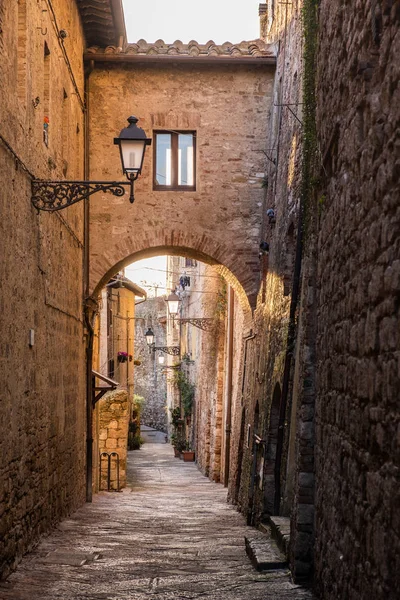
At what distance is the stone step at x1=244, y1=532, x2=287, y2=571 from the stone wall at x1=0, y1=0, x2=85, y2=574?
2.03 metres

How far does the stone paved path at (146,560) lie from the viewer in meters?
6.66

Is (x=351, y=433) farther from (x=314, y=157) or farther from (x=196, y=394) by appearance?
(x=196, y=394)

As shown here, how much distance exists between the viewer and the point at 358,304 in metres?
4.95

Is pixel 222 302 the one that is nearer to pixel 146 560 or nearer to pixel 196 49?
pixel 196 49

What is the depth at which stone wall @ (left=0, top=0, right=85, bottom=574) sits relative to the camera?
734 cm

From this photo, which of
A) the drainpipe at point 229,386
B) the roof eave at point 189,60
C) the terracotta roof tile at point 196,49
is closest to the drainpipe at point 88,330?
the roof eave at point 189,60

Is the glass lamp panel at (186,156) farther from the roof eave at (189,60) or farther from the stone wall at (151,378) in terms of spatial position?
the stone wall at (151,378)

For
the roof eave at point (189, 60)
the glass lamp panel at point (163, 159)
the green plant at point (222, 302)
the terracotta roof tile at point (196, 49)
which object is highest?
the terracotta roof tile at point (196, 49)

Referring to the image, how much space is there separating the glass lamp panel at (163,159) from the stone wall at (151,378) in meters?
32.8

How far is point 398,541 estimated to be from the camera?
12.8 feet

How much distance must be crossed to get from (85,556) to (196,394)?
743 inches

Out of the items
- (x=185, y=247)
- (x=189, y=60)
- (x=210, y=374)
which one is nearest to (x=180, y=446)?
(x=210, y=374)

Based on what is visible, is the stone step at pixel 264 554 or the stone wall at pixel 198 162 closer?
the stone step at pixel 264 554

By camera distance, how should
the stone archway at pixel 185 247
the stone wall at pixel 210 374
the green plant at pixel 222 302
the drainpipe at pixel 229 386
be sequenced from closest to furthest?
1. the stone archway at pixel 185 247
2. the drainpipe at pixel 229 386
3. the stone wall at pixel 210 374
4. the green plant at pixel 222 302
